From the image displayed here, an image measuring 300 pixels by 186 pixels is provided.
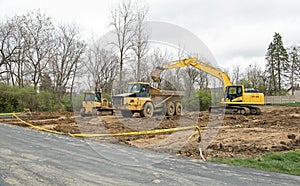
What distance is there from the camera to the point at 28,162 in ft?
17.9

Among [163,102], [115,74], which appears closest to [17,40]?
[115,74]

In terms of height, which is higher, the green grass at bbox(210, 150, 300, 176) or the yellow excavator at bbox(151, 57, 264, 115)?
the yellow excavator at bbox(151, 57, 264, 115)

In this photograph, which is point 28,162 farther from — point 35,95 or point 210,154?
point 35,95

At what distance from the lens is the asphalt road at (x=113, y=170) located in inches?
176

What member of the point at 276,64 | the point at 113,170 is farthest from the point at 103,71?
the point at 276,64

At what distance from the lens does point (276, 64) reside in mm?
44312

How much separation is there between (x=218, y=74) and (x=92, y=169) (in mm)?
15534

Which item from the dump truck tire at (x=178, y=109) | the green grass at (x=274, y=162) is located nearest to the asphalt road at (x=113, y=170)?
the green grass at (x=274, y=162)

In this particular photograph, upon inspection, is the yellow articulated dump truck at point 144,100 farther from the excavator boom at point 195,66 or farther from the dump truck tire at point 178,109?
the excavator boom at point 195,66

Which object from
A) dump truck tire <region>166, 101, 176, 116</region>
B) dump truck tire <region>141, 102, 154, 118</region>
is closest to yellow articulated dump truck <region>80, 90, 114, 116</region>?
dump truck tire <region>166, 101, 176, 116</region>

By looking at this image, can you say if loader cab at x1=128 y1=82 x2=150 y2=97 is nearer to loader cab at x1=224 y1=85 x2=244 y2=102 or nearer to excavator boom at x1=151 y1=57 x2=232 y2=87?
excavator boom at x1=151 y1=57 x2=232 y2=87

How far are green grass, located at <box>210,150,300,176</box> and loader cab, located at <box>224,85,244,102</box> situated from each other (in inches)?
469

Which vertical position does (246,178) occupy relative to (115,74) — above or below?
below

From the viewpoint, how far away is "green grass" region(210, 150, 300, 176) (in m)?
5.53
